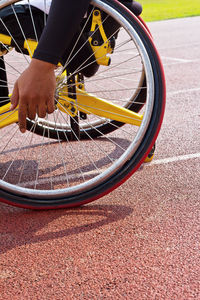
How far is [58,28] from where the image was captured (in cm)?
186

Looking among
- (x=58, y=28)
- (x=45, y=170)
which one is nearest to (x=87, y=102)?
(x=45, y=170)

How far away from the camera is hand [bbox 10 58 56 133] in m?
1.88

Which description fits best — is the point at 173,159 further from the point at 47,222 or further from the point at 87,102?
the point at 47,222

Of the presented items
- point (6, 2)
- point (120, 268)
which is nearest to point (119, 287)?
point (120, 268)

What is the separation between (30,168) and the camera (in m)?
3.03

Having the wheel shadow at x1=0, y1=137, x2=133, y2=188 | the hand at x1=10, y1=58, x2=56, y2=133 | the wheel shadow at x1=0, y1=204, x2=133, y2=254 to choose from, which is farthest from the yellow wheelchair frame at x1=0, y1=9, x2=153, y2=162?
the wheel shadow at x1=0, y1=204, x2=133, y2=254

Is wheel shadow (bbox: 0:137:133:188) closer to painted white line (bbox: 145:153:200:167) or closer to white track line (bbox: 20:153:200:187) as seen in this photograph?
white track line (bbox: 20:153:200:187)

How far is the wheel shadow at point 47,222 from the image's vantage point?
7.19ft

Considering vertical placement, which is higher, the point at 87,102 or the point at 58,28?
the point at 58,28

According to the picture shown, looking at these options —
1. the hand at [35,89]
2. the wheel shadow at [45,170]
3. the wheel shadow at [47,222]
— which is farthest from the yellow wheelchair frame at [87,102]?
the wheel shadow at [47,222]

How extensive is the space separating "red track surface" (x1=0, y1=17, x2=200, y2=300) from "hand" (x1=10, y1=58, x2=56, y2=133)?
635 mm

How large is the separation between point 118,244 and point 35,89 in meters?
0.83

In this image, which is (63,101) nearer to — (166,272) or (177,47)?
(166,272)

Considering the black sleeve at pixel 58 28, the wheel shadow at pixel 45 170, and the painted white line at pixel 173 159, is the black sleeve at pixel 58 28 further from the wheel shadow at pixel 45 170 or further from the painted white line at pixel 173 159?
the painted white line at pixel 173 159
